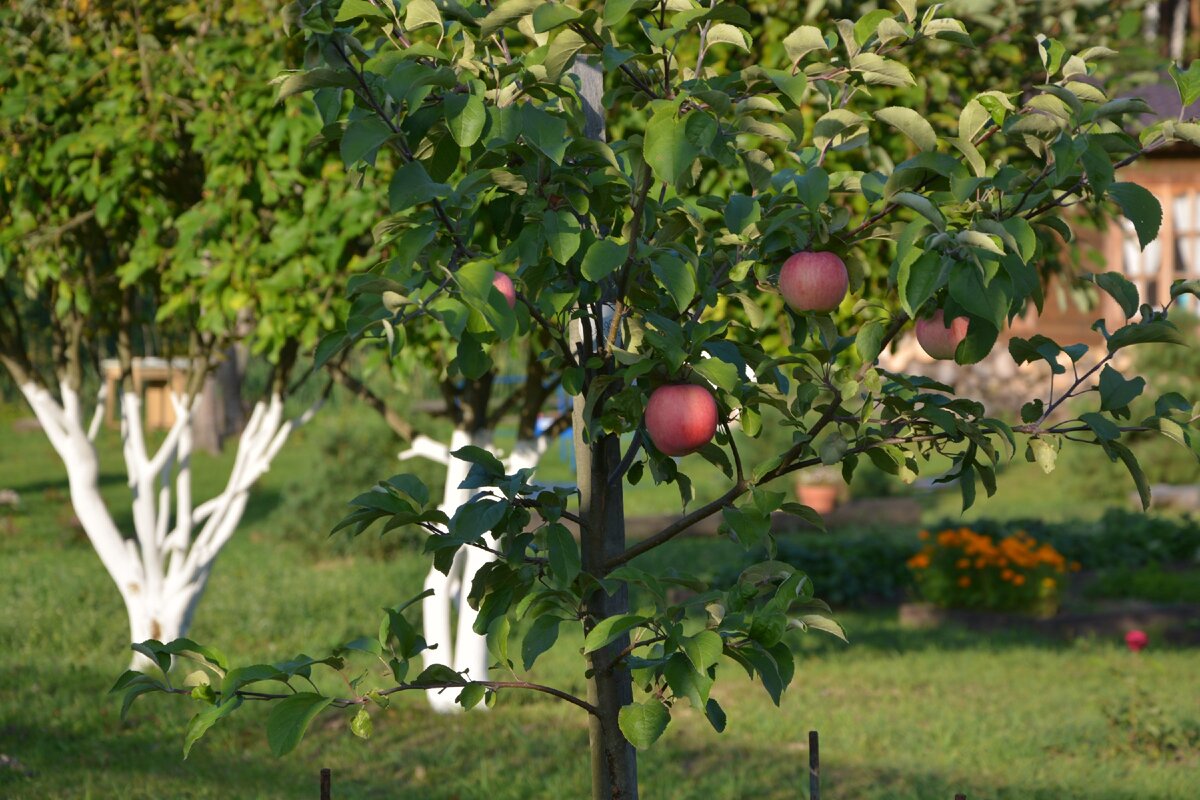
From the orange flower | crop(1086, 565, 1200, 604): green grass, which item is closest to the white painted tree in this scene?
the orange flower

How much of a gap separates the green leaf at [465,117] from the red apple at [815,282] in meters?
0.53

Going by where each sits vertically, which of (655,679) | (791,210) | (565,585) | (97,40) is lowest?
(655,679)

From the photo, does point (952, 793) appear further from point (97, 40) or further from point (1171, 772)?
point (97, 40)

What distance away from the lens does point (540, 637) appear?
208 cm

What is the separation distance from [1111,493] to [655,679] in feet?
37.7

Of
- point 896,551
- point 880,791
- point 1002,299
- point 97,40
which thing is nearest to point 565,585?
point 1002,299

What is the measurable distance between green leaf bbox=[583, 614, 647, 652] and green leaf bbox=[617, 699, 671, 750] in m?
0.14

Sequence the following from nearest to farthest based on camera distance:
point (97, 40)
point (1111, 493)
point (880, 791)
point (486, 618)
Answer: point (486, 618), point (880, 791), point (97, 40), point (1111, 493)

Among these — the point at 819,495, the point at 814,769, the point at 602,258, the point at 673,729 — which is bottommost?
the point at 673,729

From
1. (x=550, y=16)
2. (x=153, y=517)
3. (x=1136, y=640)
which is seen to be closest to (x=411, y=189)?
(x=550, y=16)

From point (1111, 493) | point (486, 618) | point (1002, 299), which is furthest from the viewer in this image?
point (1111, 493)

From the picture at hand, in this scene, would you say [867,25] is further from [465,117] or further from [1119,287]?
[465,117]

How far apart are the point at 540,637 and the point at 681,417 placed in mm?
435

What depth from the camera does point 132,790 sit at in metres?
4.63
